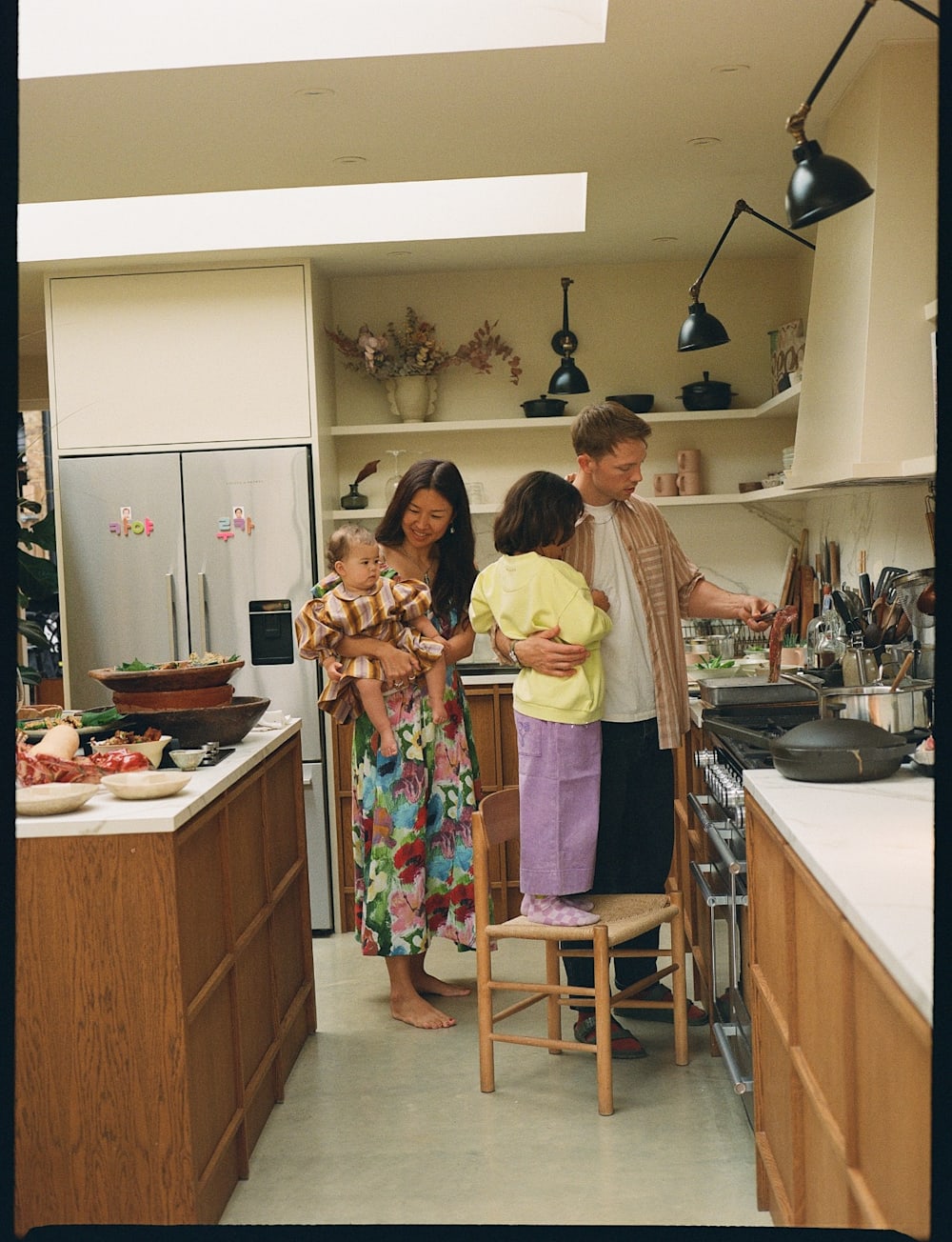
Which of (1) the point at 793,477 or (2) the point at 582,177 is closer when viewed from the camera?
(1) the point at 793,477

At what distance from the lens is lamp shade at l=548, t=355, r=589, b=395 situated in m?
5.08

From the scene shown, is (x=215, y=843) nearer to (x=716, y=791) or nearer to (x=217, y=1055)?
(x=217, y=1055)

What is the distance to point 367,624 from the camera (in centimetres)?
356

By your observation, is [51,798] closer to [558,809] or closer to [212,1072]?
[212,1072]

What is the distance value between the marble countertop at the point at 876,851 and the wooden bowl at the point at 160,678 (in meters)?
1.34

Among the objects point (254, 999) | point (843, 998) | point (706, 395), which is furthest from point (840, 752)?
point (706, 395)

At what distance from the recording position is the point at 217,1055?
260 centimetres

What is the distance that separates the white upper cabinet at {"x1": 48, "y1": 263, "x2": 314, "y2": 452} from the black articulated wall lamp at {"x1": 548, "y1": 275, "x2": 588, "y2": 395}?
38.1 inches

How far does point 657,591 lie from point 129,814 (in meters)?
1.61

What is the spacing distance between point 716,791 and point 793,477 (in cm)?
121

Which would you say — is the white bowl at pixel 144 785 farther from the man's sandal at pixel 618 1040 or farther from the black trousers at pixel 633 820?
the man's sandal at pixel 618 1040

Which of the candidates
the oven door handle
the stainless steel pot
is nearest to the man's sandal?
the oven door handle

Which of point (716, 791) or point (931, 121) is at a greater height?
point (931, 121)

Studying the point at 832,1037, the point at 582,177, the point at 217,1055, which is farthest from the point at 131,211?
the point at 832,1037
